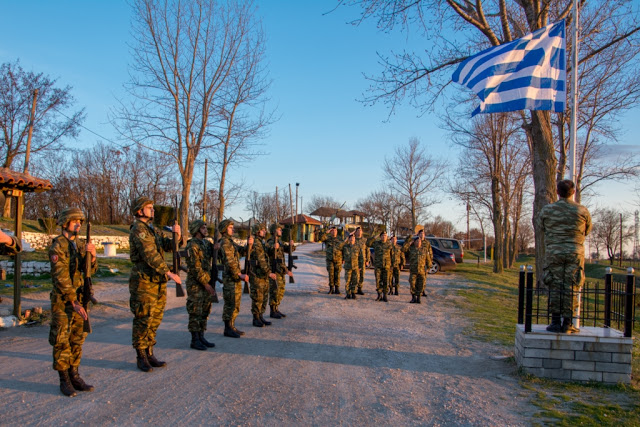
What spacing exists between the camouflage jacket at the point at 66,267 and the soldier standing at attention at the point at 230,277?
2.39m

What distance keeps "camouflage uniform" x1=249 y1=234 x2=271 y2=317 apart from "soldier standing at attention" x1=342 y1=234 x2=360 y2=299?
4.34 metres

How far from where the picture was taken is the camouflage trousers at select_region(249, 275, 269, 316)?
7.77 metres

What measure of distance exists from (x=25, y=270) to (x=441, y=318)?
12323mm

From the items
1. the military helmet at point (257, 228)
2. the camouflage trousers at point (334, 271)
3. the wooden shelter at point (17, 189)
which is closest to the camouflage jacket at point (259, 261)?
the military helmet at point (257, 228)

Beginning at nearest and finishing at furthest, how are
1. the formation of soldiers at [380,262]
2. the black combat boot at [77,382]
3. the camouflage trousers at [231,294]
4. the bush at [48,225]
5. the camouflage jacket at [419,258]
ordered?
the black combat boot at [77,382] < the camouflage trousers at [231,294] < the camouflage jacket at [419,258] < the formation of soldiers at [380,262] < the bush at [48,225]

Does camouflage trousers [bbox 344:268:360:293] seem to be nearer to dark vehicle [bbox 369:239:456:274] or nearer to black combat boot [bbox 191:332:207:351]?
black combat boot [bbox 191:332:207:351]

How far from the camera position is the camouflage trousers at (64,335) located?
4.35m

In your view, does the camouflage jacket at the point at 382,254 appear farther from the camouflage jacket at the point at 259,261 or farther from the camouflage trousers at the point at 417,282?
the camouflage jacket at the point at 259,261

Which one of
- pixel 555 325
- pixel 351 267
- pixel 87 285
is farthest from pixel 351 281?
pixel 87 285

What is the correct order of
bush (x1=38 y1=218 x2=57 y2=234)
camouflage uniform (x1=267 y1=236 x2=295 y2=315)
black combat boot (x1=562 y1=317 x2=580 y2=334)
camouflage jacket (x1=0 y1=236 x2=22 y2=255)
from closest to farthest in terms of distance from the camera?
camouflage jacket (x1=0 y1=236 x2=22 y2=255), black combat boot (x1=562 y1=317 x2=580 y2=334), camouflage uniform (x1=267 y1=236 x2=295 y2=315), bush (x1=38 y1=218 x2=57 y2=234)

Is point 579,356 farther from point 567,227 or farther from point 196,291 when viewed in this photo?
point 196,291

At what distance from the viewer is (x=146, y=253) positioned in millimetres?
5012

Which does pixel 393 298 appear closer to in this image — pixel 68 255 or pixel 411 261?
pixel 411 261

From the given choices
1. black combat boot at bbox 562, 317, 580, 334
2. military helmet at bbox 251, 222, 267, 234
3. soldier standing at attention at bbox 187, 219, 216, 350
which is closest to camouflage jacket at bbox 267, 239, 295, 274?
military helmet at bbox 251, 222, 267, 234
